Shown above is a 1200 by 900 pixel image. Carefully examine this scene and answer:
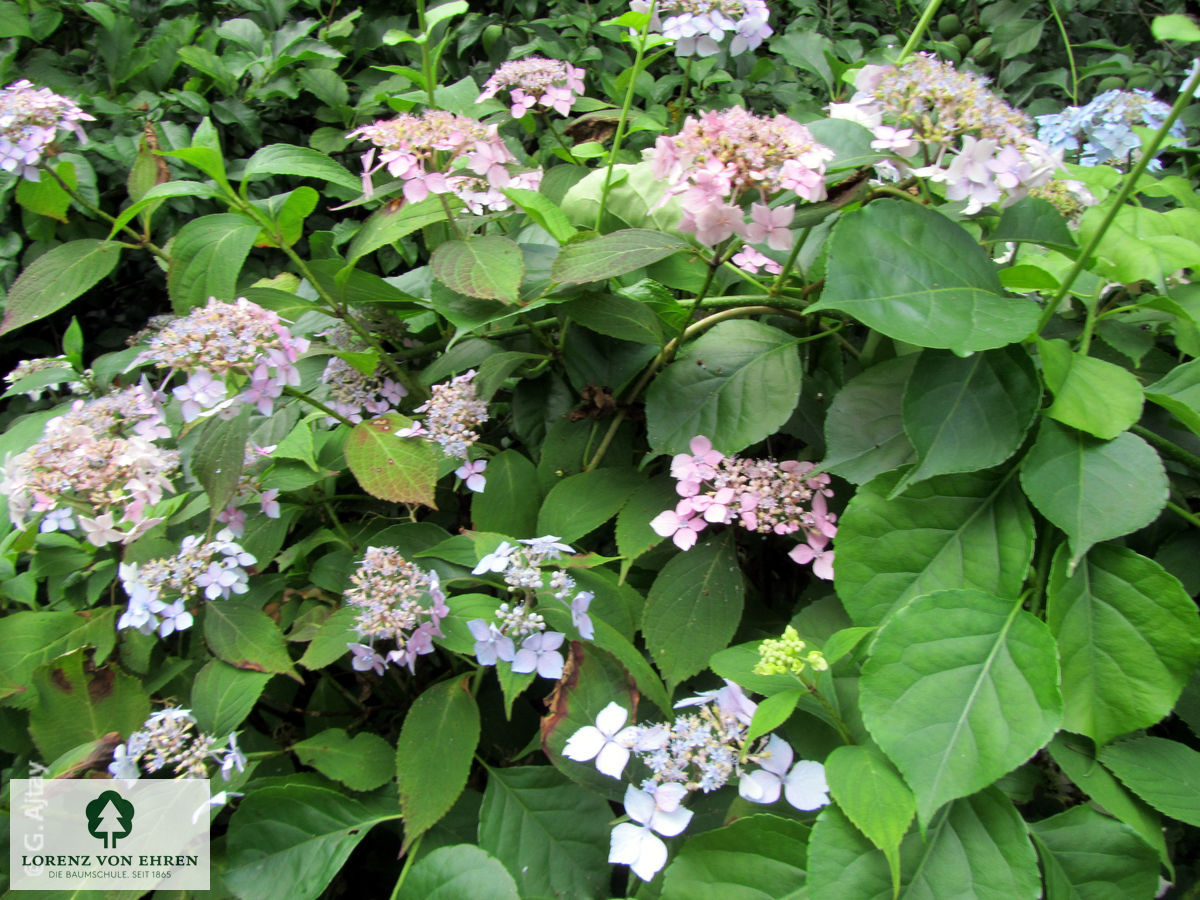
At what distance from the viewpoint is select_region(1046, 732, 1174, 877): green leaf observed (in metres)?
0.60

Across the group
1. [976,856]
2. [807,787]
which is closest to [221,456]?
[807,787]

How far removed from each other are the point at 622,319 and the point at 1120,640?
52 centimetres

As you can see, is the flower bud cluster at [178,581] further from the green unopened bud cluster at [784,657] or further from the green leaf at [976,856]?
the green leaf at [976,856]

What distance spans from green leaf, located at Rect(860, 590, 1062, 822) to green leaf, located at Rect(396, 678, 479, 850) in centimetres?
37

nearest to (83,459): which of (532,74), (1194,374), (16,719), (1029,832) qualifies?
(16,719)

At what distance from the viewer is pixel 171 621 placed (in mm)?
808

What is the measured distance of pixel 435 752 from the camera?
0.73 metres

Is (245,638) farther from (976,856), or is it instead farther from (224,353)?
(976,856)

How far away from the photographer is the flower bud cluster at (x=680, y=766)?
618mm

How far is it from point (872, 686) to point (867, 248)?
13.9 inches

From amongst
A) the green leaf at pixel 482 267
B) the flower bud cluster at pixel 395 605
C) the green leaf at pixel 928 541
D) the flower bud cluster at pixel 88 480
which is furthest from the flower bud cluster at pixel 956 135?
the flower bud cluster at pixel 88 480

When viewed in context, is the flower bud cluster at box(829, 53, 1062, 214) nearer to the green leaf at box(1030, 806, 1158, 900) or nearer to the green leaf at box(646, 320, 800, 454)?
the green leaf at box(646, 320, 800, 454)

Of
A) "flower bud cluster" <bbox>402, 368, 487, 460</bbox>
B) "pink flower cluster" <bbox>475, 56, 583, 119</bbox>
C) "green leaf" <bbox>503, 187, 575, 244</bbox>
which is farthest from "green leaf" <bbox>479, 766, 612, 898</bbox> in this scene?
"pink flower cluster" <bbox>475, 56, 583, 119</bbox>

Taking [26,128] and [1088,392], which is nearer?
[1088,392]
